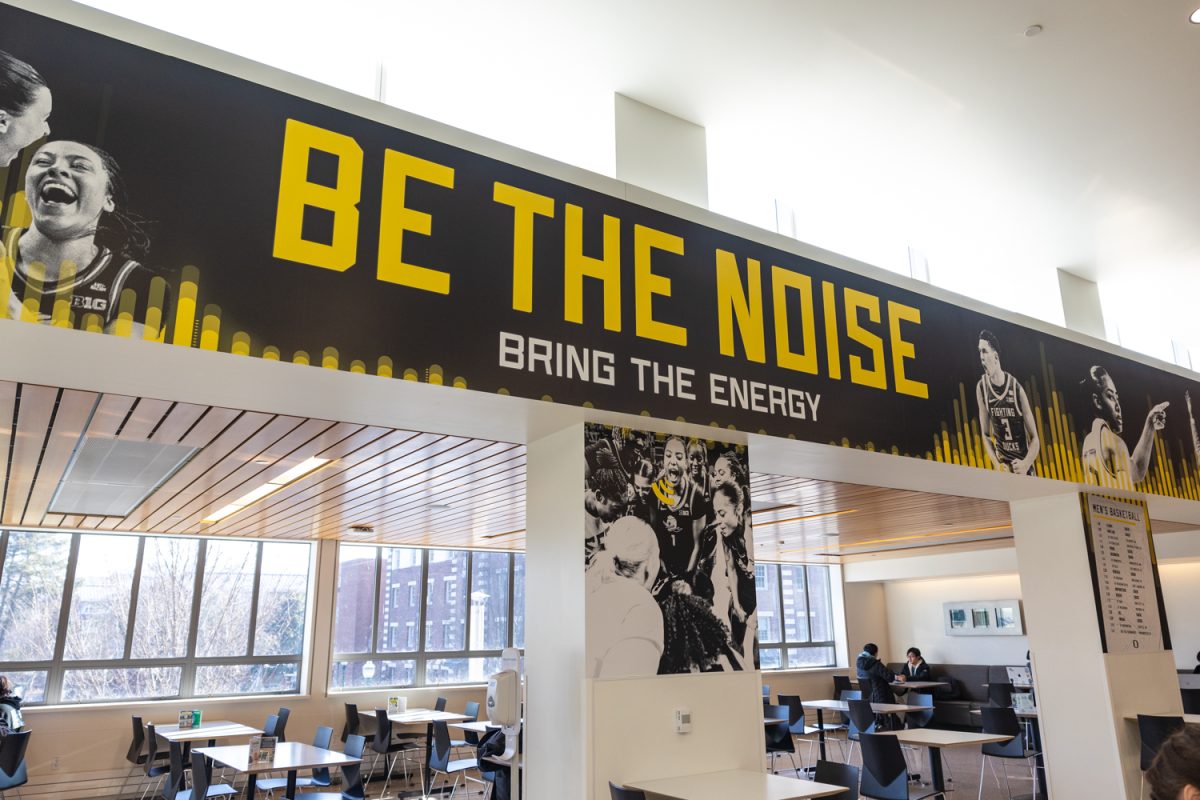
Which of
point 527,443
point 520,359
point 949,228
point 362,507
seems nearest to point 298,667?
point 362,507

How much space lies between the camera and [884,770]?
574 centimetres

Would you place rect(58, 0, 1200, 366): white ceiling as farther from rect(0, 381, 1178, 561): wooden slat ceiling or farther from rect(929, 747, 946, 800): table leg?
rect(929, 747, 946, 800): table leg

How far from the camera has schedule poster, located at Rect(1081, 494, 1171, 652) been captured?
236 inches

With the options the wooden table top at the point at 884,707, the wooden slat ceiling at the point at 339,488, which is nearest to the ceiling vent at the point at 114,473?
the wooden slat ceiling at the point at 339,488

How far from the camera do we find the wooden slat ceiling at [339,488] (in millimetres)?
4172

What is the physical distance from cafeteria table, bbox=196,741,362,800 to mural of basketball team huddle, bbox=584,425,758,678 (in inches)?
124

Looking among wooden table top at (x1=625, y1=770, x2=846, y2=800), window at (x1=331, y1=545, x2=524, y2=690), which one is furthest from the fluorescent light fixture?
window at (x1=331, y1=545, x2=524, y2=690)

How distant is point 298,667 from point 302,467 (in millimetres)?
5393

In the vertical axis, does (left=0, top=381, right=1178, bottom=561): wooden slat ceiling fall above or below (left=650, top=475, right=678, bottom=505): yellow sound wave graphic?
above

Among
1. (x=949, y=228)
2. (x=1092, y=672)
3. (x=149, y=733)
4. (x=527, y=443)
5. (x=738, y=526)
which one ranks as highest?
(x=949, y=228)

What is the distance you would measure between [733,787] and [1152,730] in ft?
12.8

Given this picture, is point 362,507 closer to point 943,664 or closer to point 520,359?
point 520,359

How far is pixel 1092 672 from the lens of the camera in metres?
5.84

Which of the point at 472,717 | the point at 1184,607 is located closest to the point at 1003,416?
the point at 472,717
